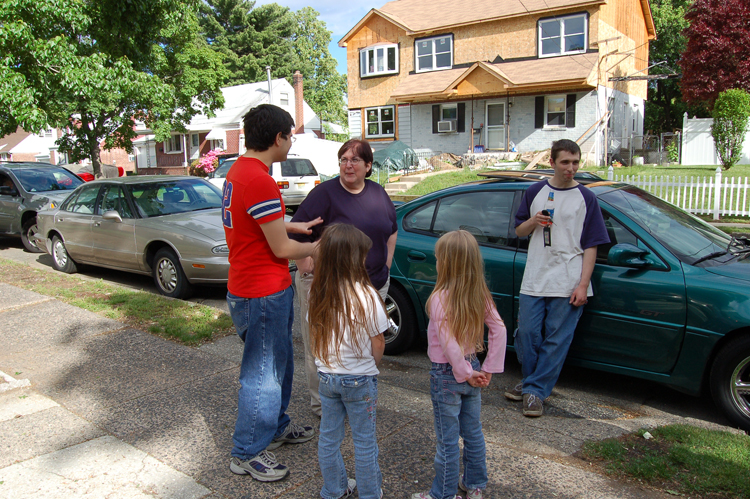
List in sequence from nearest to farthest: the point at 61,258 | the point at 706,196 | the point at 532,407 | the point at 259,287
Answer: the point at 259,287 < the point at 532,407 < the point at 61,258 < the point at 706,196

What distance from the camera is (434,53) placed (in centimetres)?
2672

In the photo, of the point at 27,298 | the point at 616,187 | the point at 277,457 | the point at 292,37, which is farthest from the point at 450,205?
the point at 292,37

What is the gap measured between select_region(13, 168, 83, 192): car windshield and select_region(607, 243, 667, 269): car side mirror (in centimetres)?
1160

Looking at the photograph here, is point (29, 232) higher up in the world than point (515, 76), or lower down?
lower down

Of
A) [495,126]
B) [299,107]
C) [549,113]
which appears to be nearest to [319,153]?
[495,126]

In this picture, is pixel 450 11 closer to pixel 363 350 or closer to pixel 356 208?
pixel 356 208

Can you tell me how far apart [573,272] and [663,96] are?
145ft

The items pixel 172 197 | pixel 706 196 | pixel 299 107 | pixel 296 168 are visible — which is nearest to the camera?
pixel 172 197

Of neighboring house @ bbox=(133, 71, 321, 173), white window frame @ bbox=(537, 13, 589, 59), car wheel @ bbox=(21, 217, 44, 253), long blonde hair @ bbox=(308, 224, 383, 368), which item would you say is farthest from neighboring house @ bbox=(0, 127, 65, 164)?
long blonde hair @ bbox=(308, 224, 383, 368)

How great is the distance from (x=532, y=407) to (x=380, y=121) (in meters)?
25.8

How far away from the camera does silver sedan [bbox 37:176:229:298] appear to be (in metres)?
7.16

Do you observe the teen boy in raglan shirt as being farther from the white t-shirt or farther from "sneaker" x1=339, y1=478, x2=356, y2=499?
the white t-shirt

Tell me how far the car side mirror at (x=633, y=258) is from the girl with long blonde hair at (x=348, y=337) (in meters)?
2.13

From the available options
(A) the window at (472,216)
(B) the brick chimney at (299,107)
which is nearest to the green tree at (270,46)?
(B) the brick chimney at (299,107)
